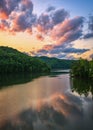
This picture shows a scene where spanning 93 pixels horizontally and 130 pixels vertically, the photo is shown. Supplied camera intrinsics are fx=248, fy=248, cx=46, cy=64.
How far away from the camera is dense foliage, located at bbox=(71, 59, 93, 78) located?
9535 centimetres

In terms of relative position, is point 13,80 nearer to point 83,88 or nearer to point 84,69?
point 84,69

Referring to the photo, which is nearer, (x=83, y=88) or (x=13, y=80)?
(x=83, y=88)

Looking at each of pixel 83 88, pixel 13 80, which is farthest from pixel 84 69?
pixel 83 88

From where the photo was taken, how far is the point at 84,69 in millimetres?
101938

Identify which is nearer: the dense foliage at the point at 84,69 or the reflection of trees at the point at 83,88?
the reflection of trees at the point at 83,88

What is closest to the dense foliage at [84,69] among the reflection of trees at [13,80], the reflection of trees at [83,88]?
the reflection of trees at [83,88]

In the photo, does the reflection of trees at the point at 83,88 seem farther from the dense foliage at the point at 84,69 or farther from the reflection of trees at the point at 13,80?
the reflection of trees at the point at 13,80

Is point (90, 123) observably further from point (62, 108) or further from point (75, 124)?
point (62, 108)

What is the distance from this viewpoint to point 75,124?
91.6 feet

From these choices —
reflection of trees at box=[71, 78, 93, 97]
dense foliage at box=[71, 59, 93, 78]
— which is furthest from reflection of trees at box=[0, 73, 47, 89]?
reflection of trees at box=[71, 78, 93, 97]

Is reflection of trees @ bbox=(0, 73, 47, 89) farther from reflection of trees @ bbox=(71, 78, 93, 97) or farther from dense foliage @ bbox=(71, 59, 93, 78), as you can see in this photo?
reflection of trees @ bbox=(71, 78, 93, 97)

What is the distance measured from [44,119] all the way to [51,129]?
4.74 meters

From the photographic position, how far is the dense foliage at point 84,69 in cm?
9535

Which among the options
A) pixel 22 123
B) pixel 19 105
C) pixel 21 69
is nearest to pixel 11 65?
pixel 21 69
